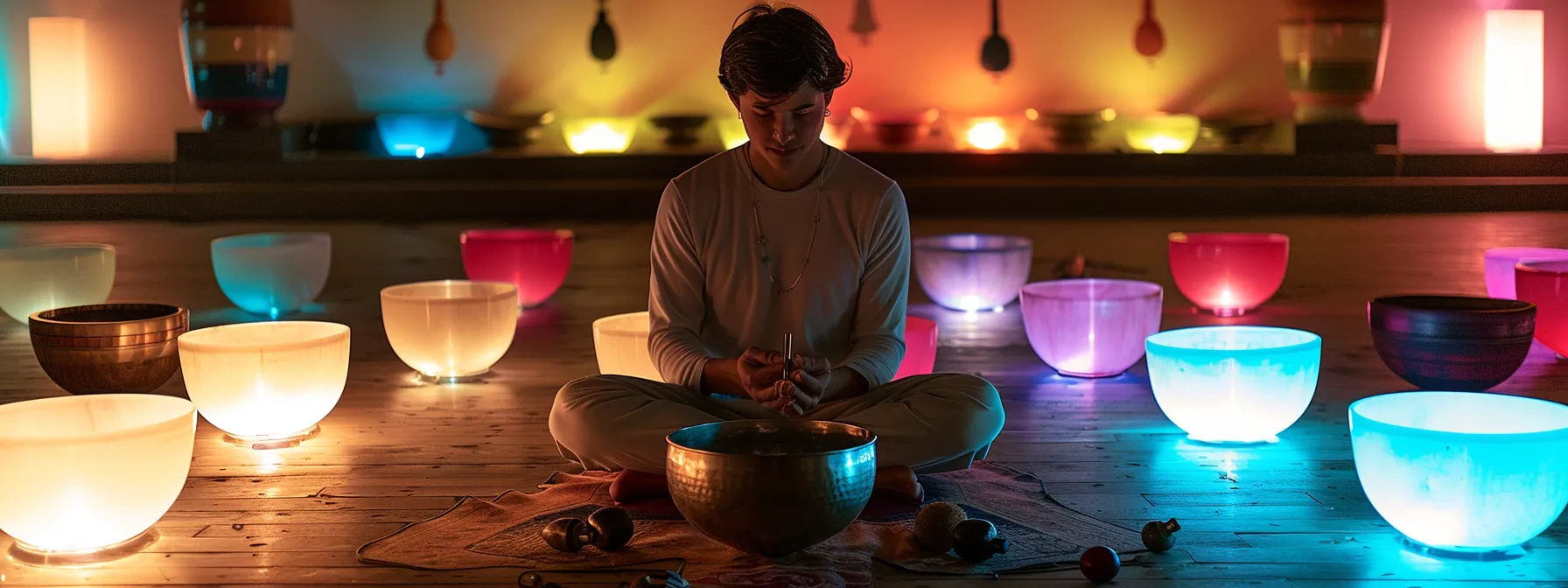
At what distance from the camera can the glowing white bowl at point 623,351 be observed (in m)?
2.56

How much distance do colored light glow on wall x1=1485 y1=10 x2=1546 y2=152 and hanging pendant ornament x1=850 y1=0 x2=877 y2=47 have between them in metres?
3.33

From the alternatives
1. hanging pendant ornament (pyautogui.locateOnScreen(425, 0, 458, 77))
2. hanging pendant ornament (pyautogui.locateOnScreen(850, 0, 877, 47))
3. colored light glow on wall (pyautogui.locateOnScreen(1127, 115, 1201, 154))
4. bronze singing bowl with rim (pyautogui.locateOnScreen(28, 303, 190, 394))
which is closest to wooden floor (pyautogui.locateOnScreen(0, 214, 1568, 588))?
bronze singing bowl with rim (pyautogui.locateOnScreen(28, 303, 190, 394))

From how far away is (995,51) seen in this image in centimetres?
811

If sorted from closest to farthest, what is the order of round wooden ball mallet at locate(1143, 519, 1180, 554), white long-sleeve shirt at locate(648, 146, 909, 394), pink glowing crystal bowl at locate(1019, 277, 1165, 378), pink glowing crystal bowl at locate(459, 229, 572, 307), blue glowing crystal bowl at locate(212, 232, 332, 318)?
round wooden ball mallet at locate(1143, 519, 1180, 554) → white long-sleeve shirt at locate(648, 146, 909, 394) → pink glowing crystal bowl at locate(1019, 277, 1165, 378) → blue glowing crystal bowl at locate(212, 232, 332, 318) → pink glowing crystal bowl at locate(459, 229, 572, 307)

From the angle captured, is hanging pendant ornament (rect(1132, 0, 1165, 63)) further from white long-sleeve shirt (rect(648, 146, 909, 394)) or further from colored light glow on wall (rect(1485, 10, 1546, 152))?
white long-sleeve shirt (rect(648, 146, 909, 394))

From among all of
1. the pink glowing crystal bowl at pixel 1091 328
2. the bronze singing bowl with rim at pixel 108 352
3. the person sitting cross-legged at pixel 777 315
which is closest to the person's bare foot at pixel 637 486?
the person sitting cross-legged at pixel 777 315

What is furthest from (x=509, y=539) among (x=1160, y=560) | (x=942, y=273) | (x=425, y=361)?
(x=942, y=273)

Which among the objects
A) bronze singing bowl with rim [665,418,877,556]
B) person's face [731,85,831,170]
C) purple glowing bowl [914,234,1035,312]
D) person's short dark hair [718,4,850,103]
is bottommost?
bronze singing bowl with rim [665,418,877,556]

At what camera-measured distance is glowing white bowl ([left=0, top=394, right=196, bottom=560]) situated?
1.68m

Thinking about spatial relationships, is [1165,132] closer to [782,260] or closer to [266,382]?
[782,260]

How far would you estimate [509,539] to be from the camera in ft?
5.99

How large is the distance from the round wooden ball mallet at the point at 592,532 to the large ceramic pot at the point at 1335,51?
6.36 metres

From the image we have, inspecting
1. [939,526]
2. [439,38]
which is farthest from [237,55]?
[939,526]

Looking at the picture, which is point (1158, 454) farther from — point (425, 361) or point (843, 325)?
point (425, 361)
